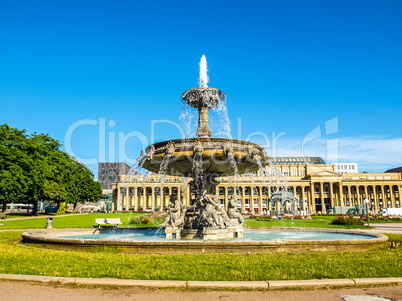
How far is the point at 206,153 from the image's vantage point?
38.3 feet

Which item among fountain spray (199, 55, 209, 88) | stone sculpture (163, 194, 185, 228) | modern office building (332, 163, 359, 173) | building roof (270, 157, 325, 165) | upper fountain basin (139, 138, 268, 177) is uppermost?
building roof (270, 157, 325, 165)

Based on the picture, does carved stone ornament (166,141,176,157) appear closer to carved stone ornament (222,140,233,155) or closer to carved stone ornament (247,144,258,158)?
carved stone ornament (222,140,233,155)

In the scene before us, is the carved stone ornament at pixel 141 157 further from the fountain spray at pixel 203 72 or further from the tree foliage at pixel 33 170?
the tree foliage at pixel 33 170

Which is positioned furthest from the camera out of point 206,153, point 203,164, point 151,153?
point 203,164

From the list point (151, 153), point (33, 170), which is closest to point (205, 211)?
point (151, 153)

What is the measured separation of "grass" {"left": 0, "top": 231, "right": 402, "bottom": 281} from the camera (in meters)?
6.23

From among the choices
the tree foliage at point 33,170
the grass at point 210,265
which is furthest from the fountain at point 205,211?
the tree foliage at point 33,170

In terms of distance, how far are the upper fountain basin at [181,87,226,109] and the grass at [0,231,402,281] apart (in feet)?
25.0

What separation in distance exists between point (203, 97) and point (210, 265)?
8523mm

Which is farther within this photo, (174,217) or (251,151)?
(174,217)

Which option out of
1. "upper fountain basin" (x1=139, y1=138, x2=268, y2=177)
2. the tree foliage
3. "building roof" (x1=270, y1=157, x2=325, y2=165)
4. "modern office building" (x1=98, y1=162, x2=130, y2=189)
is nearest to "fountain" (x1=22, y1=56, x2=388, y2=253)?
"upper fountain basin" (x1=139, y1=138, x2=268, y2=177)

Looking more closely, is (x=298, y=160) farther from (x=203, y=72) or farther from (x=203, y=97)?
(x=203, y=97)

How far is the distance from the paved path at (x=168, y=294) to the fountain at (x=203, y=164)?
21.5ft

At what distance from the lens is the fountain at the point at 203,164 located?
1178 cm
